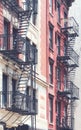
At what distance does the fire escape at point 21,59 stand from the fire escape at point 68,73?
10.4m

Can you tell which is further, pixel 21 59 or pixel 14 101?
pixel 21 59

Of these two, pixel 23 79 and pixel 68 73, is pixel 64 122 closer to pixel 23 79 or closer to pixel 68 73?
pixel 68 73

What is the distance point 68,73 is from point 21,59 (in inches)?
690

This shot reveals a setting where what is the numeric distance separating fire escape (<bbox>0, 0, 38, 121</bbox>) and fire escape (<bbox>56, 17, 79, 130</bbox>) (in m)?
10.4

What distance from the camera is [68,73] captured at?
47.9 metres

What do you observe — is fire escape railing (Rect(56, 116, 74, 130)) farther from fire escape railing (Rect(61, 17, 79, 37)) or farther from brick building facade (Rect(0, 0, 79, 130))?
fire escape railing (Rect(61, 17, 79, 37))

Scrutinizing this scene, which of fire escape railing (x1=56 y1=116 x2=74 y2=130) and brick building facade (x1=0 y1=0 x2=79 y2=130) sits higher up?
brick building facade (x1=0 y1=0 x2=79 y2=130)

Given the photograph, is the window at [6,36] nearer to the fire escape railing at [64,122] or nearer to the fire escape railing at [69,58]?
the fire escape railing at [69,58]

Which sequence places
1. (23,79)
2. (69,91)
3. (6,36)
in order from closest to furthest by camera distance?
1. (6,36)
2. (23,79)
3. (69,91)

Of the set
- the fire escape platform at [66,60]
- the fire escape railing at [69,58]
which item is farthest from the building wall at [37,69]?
the fire escape railing at [69,58]

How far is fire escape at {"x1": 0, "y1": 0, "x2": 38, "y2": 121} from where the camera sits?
28.0 m

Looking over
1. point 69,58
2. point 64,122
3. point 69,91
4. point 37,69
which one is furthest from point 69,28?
point 37,69

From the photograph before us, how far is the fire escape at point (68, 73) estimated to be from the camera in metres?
43.2

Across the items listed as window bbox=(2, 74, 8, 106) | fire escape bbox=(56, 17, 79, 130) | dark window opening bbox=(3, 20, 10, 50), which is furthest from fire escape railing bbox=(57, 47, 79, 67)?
window bbox=(2, 74, 8, 106)
